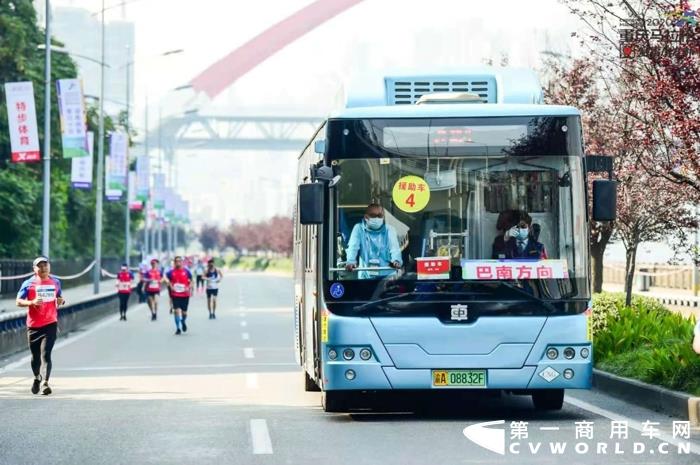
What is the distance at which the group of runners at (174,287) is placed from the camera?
33062 mm

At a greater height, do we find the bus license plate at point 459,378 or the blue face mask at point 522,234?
the blue face mask at point 522,234

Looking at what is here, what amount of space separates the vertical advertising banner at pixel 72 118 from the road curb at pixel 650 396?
877 inches

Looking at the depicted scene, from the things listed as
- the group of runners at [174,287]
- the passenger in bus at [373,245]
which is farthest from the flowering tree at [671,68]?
the group of runners at [174,287]

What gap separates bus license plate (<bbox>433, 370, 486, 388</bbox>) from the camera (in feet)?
46.2

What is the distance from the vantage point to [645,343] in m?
19.2

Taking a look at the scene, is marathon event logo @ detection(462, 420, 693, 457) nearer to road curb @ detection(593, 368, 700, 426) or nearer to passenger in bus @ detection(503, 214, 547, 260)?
road curb @ detection(593, 368, 700, 426)

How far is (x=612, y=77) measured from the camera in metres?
25.0

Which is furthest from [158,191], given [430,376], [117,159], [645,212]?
[430,376]

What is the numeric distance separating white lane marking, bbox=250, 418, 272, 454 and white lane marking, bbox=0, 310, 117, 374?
942 centimetres

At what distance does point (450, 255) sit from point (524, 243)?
71 cm

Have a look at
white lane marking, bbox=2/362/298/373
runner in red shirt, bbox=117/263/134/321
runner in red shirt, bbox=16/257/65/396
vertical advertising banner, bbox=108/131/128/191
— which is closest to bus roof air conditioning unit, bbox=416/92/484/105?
runner in red shirt, bbox=16/257/65/396

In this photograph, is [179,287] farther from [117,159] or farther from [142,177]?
[142,177]

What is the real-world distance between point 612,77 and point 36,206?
120 ft

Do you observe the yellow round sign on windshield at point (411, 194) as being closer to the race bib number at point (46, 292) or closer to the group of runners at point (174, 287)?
the race bib number at point (46, 292)
